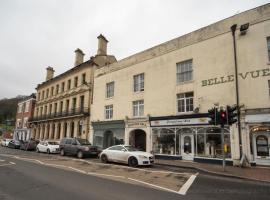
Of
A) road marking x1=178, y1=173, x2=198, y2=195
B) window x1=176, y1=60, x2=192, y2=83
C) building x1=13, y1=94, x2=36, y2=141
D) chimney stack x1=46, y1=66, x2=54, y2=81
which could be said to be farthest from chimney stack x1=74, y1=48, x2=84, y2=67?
road marking x1=178, y1=173, x2=198, y2=195

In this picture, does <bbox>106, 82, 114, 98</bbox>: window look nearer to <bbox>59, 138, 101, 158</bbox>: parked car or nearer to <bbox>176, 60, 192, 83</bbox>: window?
<bbox>59, 138, 101, 158</bbox>: parked car

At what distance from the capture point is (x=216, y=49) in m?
17.5

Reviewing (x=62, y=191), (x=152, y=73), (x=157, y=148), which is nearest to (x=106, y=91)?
(x=152, y=73)

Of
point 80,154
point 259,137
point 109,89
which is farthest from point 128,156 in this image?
point 109,89

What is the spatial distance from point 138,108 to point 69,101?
15.1 metres

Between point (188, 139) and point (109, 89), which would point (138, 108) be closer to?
point (109, 89)

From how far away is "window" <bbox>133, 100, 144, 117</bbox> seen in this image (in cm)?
2211

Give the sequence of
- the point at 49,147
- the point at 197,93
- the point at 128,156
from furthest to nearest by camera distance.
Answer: the point at 49,147
the point at 197,93
the point at 128,156

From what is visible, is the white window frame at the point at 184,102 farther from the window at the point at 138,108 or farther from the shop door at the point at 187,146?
the window at the point at 138,108

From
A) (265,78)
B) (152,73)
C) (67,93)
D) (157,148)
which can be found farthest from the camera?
(67,93)

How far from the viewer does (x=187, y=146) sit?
18094 millimetres

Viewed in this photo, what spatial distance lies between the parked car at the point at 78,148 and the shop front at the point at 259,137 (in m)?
12.5

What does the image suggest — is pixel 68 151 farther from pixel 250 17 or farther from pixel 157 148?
pixel 250 17

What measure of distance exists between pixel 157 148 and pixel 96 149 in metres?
5.46
